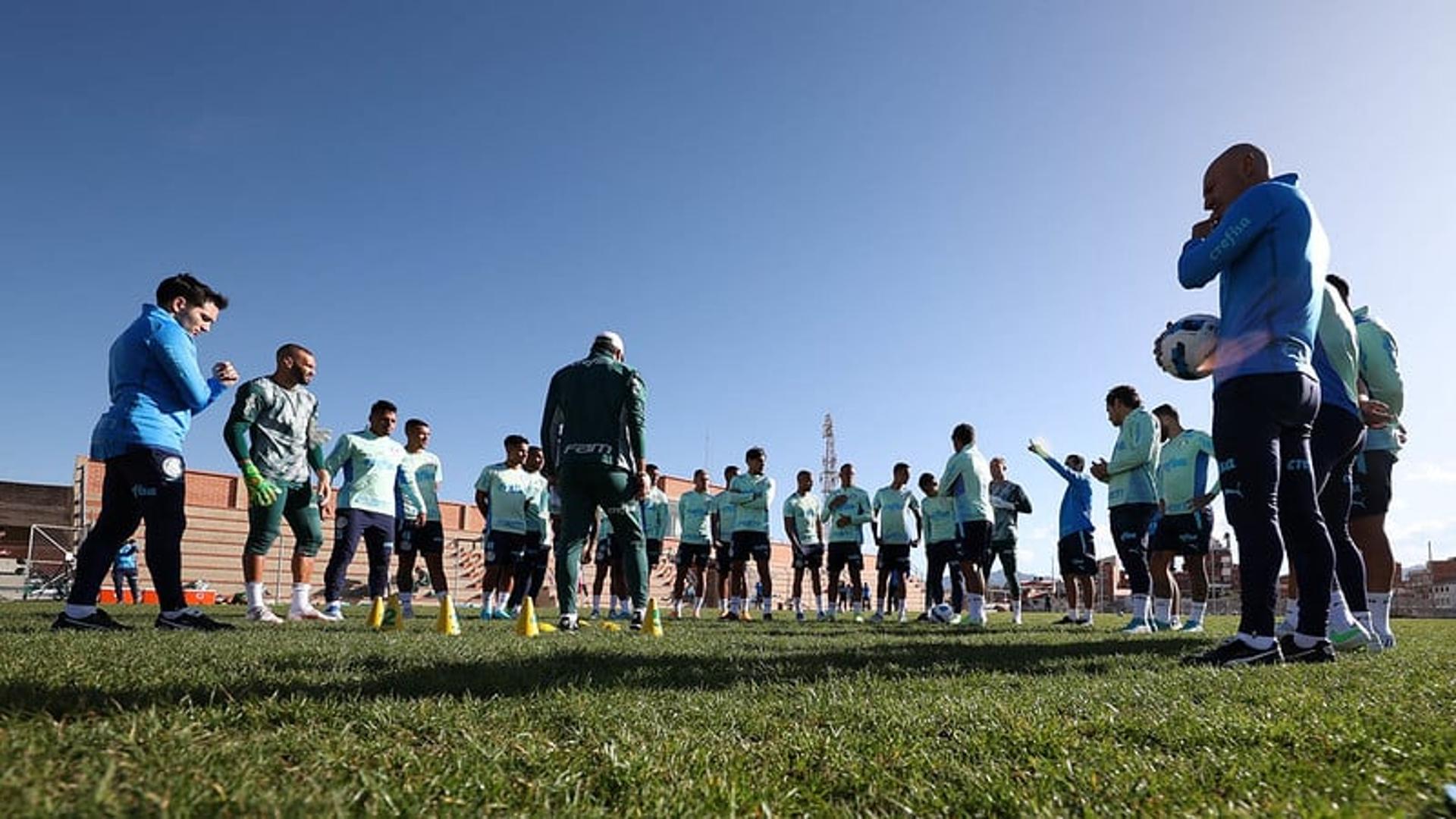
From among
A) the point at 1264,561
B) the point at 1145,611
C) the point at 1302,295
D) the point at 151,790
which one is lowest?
the point at 1145,611

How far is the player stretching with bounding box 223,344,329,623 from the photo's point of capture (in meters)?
6.99

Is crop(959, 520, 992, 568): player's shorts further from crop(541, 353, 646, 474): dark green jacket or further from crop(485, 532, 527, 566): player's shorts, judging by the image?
crop(485, 532, 527, 566): player's shorts

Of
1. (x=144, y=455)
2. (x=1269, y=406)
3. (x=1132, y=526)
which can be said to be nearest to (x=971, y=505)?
(x=1132, y=526)

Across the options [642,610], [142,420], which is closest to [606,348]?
[642,610]

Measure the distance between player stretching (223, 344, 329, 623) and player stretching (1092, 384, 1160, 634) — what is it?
844 centimetres

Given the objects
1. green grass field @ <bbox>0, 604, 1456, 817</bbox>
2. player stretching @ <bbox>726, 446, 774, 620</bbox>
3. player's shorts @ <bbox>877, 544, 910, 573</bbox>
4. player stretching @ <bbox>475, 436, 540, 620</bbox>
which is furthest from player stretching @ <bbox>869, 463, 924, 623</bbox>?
green grass field @ <bbox>0, 604, 1456, 817</bbox>

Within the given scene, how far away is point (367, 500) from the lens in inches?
336

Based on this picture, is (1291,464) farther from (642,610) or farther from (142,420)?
(142,420)

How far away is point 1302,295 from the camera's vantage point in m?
4.06

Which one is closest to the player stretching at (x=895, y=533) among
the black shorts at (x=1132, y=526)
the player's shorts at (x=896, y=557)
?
the player's shorts at (x=896, y=557)

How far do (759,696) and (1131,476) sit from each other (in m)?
7.87

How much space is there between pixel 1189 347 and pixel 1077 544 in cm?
724

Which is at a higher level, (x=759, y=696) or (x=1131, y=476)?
(x=1131, y=476)

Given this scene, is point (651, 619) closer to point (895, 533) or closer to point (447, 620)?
point (447, 620)
